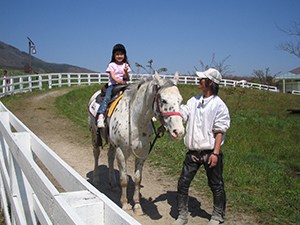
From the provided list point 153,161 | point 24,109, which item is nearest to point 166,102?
point 153,161

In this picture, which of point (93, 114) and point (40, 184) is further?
point (93, 114)

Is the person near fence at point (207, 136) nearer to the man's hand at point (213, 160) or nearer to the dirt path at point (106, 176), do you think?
the man's hand at point (213, 160)

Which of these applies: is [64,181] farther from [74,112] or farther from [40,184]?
[74,112]

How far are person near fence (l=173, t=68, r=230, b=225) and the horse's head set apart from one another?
0.38 metres

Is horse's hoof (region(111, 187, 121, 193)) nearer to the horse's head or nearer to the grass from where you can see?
the grass

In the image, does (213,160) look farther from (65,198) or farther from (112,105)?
(65,198)

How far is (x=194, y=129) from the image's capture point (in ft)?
11.2

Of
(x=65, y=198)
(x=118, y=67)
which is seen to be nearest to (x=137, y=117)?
(x=118, y=67)

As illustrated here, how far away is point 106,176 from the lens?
19.2ft

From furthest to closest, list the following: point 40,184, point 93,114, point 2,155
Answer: point 93,114 → point 2,155 → point 40,184

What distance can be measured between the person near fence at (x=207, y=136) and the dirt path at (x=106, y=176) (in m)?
0.57

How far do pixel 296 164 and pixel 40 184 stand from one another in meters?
6.43

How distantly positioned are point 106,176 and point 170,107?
3464mm

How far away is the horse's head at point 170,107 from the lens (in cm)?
298
